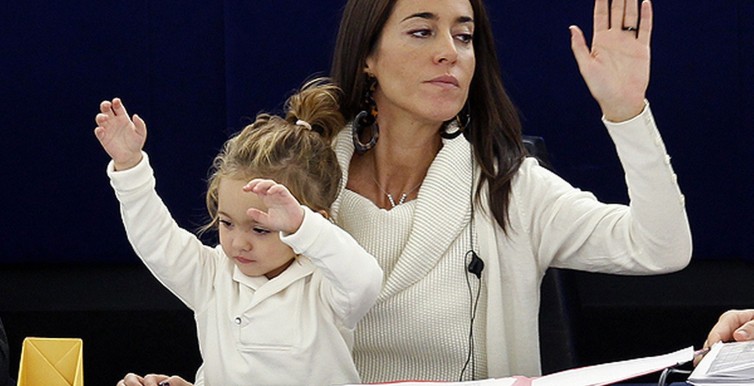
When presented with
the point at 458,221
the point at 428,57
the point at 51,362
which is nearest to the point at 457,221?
the point at 458,221

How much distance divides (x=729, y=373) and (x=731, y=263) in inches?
70.3

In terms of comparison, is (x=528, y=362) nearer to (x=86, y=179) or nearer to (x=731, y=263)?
(x=731, y=263)

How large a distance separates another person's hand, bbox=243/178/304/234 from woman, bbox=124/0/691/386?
1.19 ft

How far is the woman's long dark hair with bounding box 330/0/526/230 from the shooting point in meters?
2.06

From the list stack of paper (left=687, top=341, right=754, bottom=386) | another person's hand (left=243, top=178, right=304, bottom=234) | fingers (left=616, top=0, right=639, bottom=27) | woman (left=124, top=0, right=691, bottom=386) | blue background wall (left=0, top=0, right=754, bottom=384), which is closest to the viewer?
stack of paper (left=687, top=341, right=754, bottom=386)

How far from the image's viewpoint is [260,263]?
5.97 feet

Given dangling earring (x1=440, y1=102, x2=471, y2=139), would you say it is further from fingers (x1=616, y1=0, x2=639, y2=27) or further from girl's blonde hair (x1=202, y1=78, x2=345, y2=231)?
fingers (x1=616, y1=0, x2=639, y2=27)

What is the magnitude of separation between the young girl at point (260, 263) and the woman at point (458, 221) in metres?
0.17

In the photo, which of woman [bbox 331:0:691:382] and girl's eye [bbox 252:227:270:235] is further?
woman [bbox 331:0:691:382]

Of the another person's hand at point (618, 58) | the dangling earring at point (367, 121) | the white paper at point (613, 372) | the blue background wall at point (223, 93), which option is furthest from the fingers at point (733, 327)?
the blue background wall at point (223, 93)

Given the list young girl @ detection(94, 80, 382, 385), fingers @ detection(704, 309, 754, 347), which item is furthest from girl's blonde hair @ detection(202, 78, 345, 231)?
fingers @ detection(704, 309, 754, 347)

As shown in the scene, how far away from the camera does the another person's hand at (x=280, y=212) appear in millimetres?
1614

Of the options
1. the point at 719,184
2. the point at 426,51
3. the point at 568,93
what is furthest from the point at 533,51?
the point at 426,51

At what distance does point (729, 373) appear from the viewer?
4.96 ft
